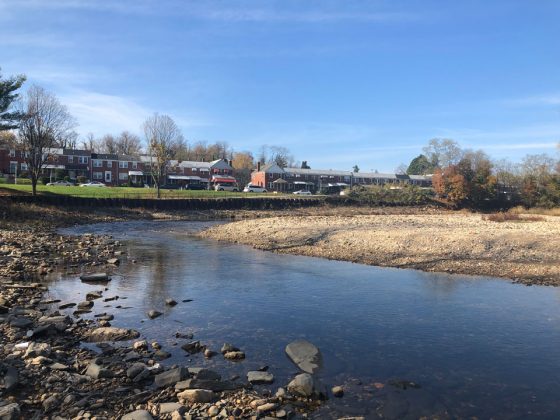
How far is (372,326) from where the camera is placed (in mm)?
13484

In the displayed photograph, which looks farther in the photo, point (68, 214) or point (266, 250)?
point (68, 214)

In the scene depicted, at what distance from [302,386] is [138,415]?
3114 millimetres

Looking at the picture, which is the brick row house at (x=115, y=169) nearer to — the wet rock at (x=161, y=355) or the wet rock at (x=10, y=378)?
the wet rock at (x=161, y=355)

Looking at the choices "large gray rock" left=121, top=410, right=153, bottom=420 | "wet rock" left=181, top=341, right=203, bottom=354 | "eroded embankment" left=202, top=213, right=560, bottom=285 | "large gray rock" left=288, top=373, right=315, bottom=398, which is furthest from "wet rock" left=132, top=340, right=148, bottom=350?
"eroded embankment" left=202, top=213, right=560, bottom=285

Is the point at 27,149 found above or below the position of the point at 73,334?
above

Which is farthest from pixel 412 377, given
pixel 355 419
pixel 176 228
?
pixel 176 228

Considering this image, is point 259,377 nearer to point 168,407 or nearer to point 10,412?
point 168,407

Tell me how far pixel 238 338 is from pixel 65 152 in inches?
4123

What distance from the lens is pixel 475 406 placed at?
871 centimetres

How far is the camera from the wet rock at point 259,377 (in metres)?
9.43

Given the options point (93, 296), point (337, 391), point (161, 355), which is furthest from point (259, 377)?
point (93, 296)

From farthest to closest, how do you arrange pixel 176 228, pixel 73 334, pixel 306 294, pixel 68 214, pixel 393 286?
pixel 68 214, pixel 176 228, pixel 393 286, pixel 306 294, pixel 73 334

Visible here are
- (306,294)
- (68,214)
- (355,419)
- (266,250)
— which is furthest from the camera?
(68,214)

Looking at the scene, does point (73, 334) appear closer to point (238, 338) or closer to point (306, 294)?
point (238, 338)
